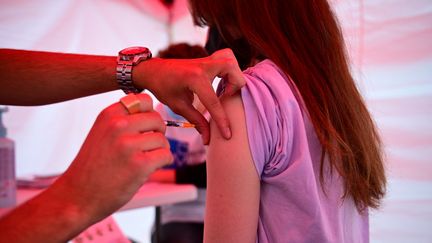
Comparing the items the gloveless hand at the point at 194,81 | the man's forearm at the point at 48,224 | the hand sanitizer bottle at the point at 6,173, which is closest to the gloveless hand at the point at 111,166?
the man's forearm at the point at 48,224

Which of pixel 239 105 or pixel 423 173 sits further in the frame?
pixel 423 173

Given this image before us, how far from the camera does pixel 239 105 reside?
0.65 metres

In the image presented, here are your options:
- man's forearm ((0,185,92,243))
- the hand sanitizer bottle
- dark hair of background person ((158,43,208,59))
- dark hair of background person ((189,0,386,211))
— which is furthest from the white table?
man's forearm ((0,185,92,243))

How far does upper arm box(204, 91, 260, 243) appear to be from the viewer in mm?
640

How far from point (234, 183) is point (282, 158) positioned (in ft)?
0.31

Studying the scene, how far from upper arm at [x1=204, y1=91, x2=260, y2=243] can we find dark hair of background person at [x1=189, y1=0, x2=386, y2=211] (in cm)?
15

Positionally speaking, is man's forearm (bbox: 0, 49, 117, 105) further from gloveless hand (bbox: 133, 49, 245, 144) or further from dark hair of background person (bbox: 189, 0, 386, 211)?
dark hair of background person (bbox: 189, 0, 386, 211)

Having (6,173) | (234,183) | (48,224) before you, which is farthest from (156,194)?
(48,224)

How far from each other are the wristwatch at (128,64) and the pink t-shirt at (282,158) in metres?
0.21

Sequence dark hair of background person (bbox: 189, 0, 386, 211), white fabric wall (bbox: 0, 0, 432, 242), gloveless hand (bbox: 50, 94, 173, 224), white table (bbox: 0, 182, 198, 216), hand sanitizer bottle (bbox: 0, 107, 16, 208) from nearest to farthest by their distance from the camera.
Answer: gloveless hand (bbox: 50, 94, 173, 224)
dark hair of background person (bbox: 189, 0, 386, 211)
hand sanitizer bottle (bbox: 0, 107, 16, 208)
white table (bbox: 0, 182, 198, 216)
white fabric wall (bbox: 0, 0, 432, 242)

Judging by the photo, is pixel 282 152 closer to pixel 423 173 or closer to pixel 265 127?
pixel 265 127

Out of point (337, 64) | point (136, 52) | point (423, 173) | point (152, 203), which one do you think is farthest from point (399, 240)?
point (136, 52)

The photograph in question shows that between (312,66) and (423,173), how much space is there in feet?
3.89

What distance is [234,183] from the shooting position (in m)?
0.64
